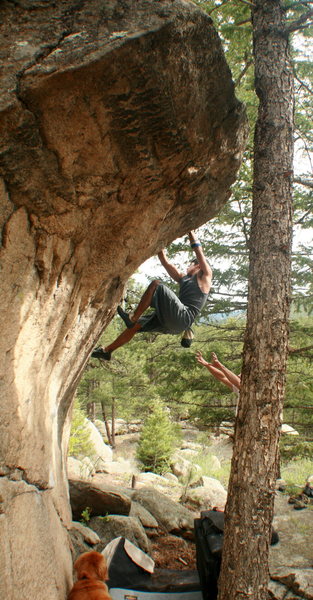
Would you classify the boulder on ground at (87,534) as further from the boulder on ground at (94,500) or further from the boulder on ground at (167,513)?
the boulder on ground at (167,513)

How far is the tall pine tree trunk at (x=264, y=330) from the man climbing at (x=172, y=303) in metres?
1.28

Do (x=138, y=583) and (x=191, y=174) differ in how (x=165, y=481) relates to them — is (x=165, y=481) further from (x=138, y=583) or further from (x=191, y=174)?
(x=191, y=174)

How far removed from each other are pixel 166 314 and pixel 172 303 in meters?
0.20

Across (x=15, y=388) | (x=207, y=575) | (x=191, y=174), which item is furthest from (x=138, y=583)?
(x=191, y=174)

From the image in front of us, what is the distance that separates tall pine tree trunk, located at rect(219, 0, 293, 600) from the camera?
12.4 ft

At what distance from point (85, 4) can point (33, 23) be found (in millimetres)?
431

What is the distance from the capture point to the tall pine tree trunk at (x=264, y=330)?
3.78 metres

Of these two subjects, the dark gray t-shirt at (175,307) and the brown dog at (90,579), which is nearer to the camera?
the brown dog at (90,579)

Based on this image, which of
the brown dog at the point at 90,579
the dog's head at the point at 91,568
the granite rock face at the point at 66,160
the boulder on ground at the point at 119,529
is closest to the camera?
the granite rock face at the point at 66,160

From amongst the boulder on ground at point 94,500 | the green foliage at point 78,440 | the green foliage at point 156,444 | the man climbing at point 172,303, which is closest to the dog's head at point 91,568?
the boulder on ground at point 94,500

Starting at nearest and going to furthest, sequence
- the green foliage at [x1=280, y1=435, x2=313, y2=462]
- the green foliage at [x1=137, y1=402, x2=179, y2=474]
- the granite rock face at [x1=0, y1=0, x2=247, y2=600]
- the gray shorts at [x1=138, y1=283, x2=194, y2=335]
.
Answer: the granite rock face at [x1=0, y1=0, x2=247, y2=600], the gray shorts at [x1=138, y1=283, x2=194, y2=335], the green foliage at [x1=280, y1=435, x2=313, y2=462], the green foliage at [x1=137, y1=402, x2=179, y2=474]

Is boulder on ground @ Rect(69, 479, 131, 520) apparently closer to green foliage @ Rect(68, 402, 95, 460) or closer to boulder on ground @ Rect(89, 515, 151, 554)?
boulder on ground @ Rect(89, 515, 151, 554)

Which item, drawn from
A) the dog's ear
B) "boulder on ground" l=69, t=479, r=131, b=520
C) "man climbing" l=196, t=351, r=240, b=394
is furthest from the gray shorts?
the dog's ear

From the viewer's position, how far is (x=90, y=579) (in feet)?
11.6
